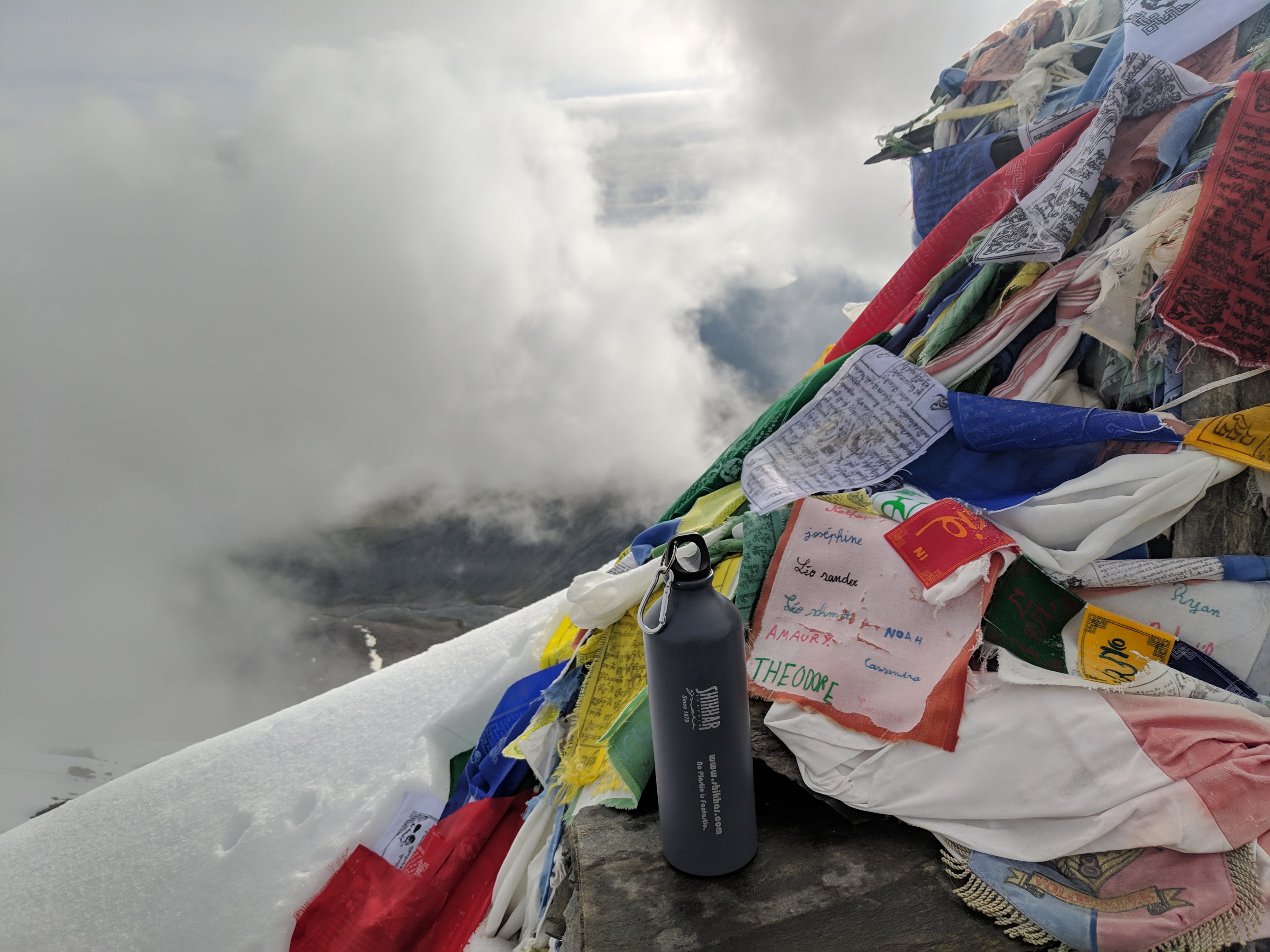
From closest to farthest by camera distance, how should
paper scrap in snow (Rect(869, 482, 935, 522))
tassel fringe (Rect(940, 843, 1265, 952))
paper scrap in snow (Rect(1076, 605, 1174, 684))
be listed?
tassel fringe (Rect(940, 843, 1265, 952)) → paper scrap in snow (Rect(1076, 605, 1174, 684)) → paper scrap in snow (Rect(869, 482, 935, 522))

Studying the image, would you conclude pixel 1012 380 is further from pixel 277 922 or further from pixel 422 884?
pixel 277 922

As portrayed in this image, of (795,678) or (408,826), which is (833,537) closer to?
(795,678)

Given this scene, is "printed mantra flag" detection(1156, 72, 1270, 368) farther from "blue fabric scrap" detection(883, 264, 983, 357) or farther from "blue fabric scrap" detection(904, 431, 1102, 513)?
"blue fabric scrap" detection(883, 264, 983, 357)

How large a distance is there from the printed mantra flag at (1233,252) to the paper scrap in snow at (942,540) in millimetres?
675

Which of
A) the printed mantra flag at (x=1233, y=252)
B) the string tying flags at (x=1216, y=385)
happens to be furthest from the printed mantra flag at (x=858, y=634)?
the printed mantra flag at (x=1233, y=252)

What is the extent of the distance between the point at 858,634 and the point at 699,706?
591 mm

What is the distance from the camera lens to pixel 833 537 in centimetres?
185

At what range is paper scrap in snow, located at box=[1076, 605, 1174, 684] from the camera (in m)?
1.50

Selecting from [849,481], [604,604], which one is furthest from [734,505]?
[604,604]

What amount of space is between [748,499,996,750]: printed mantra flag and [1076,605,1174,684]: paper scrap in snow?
221mm

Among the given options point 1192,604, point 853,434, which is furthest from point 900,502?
point 1192,604

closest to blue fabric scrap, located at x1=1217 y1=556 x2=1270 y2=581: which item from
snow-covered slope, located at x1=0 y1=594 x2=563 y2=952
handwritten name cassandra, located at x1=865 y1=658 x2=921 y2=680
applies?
handwritten name cassandra, located at x1=865 y1=658 x2=921 y2=680

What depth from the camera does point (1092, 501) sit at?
1.65 meters

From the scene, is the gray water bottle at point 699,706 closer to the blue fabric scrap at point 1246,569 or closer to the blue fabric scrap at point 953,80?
the blue fabric scrap at point 1246,569
